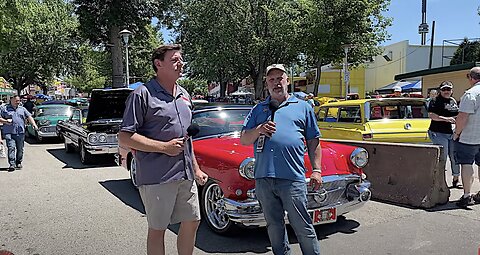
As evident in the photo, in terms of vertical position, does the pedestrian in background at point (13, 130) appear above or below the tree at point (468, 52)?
below

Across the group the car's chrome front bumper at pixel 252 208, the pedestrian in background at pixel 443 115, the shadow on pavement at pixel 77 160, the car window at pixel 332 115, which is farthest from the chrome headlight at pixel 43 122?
the pedestrian in background at pixel 443 115

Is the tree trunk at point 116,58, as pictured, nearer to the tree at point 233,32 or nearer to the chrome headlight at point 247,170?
the tree at point 233,32

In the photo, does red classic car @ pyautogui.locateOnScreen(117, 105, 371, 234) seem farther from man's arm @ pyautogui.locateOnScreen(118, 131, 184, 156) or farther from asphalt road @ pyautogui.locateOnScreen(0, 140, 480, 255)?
man's arm @ pyautogui.locateOnScreen(118, 131, 184, 156)

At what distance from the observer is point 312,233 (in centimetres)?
326

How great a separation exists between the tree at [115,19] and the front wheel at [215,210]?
62.2 ft

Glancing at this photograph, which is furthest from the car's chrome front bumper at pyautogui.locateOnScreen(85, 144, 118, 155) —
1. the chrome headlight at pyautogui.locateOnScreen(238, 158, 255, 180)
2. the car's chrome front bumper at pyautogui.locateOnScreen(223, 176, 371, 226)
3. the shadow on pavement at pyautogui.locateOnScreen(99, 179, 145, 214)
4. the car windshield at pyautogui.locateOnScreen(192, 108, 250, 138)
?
the chrome headlight at pyautogui.locateOnScreen(238, 158, 255, 180)

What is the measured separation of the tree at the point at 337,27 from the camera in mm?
21109

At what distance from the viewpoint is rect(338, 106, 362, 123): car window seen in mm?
8820

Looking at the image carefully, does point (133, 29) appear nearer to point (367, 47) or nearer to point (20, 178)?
point (367, 47)

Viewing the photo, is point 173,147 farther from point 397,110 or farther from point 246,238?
point 397,110

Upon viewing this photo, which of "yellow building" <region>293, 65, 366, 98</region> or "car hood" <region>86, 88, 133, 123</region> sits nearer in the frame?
"car hood" <region>86, 88, 133, 123</region>

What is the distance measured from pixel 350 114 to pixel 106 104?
6.93m

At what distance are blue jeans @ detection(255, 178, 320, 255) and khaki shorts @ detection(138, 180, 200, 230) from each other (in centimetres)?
62

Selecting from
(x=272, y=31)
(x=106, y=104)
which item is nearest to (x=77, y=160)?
(x=106, y=104)
